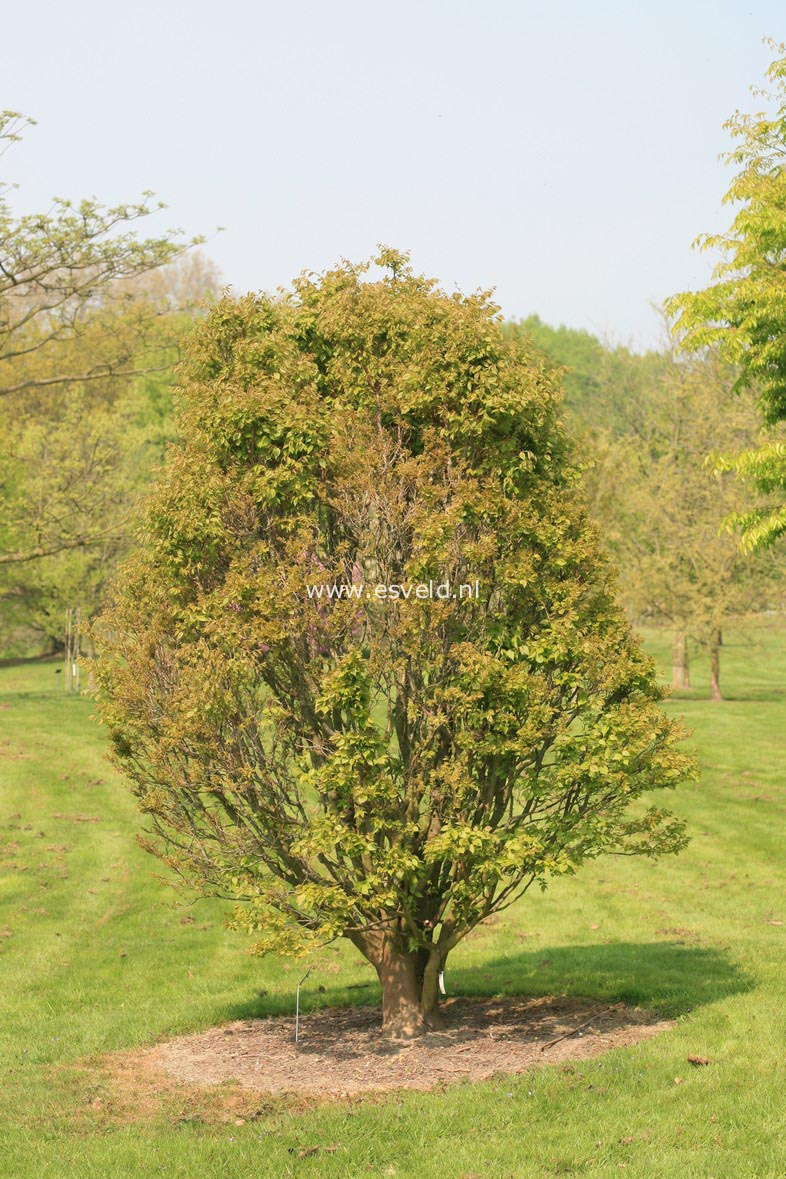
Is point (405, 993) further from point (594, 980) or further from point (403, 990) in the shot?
point (594, 980)

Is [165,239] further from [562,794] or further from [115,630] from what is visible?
[562,794]

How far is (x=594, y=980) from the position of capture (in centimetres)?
1134

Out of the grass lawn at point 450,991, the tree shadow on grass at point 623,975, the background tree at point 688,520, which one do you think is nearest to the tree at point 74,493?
the grass lawn at point 450,991

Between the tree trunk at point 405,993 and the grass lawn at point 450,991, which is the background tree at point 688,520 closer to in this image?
the grass lawn at point 450,991

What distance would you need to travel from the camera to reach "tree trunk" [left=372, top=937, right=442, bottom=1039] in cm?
961

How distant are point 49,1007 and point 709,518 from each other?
27.1 metres

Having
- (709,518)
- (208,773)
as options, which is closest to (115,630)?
(208,773)

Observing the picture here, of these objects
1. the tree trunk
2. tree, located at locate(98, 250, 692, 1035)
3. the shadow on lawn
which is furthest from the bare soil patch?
tree, located at locate(98, 250, 692, 1035)

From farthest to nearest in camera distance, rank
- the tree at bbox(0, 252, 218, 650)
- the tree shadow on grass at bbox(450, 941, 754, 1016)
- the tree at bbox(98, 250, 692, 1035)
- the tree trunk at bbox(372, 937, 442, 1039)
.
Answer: the tree at bbox(0, 252, 218, 650)
the tree shadow on grass at bbox(450, 941, 754, 1016)
the tree trunk at bbox(372, 937, 442, 1039)
the tree at bbox(98, 250, 692, 1035)

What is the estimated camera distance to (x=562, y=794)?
9.52m

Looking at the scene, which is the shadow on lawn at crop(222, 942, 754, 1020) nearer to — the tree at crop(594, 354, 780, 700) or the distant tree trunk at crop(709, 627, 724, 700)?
the tree at crop(594, 354, 780, 700)

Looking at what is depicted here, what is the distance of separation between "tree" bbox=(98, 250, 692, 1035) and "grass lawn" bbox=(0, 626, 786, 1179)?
1.57m

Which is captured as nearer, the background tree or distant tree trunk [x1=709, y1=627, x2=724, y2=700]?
the background tree

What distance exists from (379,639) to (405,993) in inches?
126
